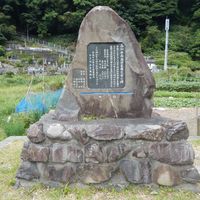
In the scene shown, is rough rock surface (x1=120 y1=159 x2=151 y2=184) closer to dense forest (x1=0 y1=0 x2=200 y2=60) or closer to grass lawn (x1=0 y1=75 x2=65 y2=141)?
grass lawn (x1=0 y1=75 x2=65 y2=141)

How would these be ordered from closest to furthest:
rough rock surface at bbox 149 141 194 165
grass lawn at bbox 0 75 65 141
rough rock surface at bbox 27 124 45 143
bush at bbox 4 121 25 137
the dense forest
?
rough rock surface at bbox 149 141 194 165 → rough rock surface at bbox 27 124 45 143 → bush at bbox 4 121 25 137 → grass lawn at bbox 0 75 65 141 → the dense forest

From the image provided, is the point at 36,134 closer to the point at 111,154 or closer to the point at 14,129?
the point at 111,154

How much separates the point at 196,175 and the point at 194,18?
110ft

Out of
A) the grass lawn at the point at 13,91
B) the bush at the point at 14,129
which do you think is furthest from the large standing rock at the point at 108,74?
the grass lawn at the point at 13,91

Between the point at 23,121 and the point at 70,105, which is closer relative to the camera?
the point at 70,105

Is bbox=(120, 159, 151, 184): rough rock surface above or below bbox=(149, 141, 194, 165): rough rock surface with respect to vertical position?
below

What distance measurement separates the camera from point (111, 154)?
3256 millimetres

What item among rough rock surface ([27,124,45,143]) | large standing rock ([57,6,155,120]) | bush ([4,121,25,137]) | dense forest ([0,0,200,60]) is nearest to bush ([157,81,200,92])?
bush ([4,121,25,137])

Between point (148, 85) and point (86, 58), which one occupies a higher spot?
point (86, 58)

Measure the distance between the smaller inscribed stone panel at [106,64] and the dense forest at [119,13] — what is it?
28527mm

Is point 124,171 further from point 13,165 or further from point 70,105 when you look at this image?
point 13,165

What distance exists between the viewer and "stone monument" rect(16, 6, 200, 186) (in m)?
3.26

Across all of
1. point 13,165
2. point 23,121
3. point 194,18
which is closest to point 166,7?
point 194,18

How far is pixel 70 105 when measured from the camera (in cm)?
364
